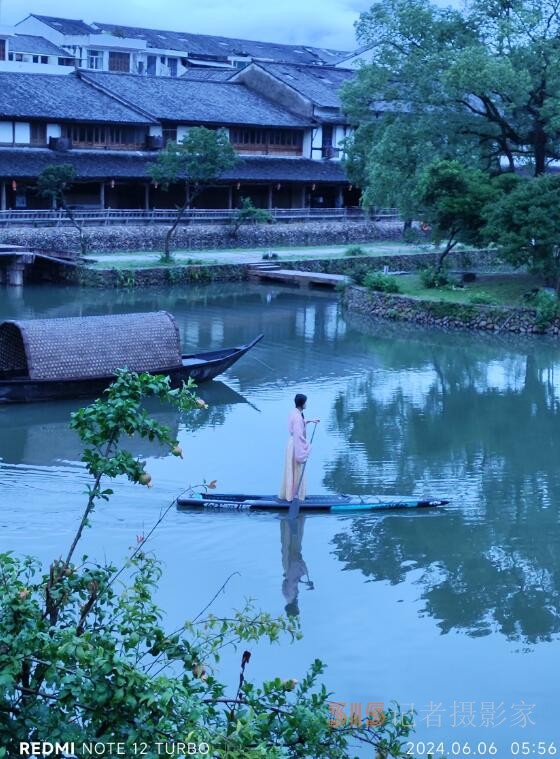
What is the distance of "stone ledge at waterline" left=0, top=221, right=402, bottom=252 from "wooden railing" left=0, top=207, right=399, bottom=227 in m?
0.36

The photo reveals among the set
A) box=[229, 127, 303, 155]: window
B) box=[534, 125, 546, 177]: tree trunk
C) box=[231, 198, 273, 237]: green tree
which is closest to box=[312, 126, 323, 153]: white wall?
box=[229, 127, 303, 155]: window

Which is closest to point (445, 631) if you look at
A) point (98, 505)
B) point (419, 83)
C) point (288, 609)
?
point (288, 609)

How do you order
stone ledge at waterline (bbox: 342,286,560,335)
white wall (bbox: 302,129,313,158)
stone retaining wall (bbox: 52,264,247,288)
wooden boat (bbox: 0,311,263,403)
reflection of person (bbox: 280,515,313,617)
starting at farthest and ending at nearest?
white wall (bbox: 302,129,313,158)
stone retaining wall (bbox: 52,264,247,288)
stone ledge at waterline (bbox: 342,286,560,335)
wooden boat (bbox: 0,311,263,403)
reflection of person (bbox: 280,515,313,617)

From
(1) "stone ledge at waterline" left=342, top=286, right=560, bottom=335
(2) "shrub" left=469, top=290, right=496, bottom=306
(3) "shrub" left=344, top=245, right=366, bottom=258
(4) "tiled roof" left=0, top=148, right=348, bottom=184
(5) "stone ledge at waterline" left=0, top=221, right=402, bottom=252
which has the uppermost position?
(4) "tiled roof" left=0, top=148, right=348, bottom=184

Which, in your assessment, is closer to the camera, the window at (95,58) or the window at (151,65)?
the window at (95,58)

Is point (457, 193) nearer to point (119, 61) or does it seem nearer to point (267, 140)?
point (267, 140)

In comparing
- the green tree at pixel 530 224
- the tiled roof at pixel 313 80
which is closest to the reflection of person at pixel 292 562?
the green tree at pixel 530 224

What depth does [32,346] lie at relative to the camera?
1697cm

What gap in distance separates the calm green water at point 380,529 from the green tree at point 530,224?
16.3ft

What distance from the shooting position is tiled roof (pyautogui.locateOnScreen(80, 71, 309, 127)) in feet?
137

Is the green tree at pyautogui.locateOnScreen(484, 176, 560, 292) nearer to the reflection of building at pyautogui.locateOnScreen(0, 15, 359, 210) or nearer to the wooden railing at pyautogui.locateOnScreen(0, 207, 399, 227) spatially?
the reflection of building at pyautogui.locateOnScreen(0, 15, 359, 210)

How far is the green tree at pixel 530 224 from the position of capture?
26.0m

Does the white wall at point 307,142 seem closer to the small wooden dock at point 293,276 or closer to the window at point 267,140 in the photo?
the window at point 267,140

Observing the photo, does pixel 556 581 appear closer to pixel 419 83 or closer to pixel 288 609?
pixel 288 609
